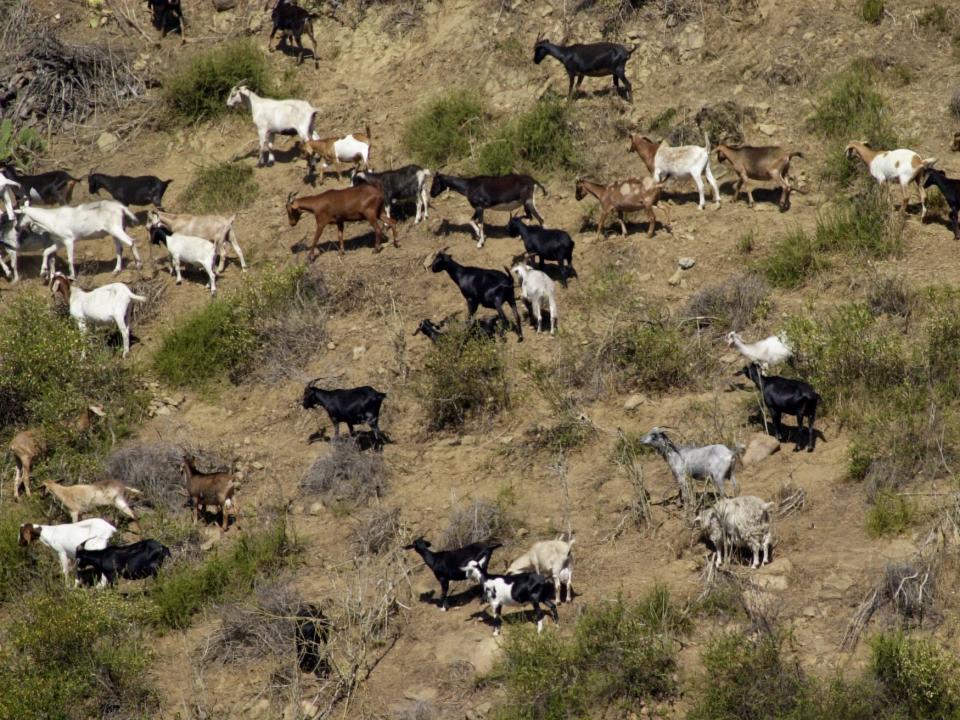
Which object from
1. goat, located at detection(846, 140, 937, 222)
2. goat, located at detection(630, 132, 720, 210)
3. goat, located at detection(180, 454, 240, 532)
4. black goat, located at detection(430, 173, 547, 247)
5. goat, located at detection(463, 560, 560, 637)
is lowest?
goat, located at detection(180, 454, 240, 532)

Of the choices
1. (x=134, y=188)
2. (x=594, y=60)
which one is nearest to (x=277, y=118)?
(x=134, y=188)

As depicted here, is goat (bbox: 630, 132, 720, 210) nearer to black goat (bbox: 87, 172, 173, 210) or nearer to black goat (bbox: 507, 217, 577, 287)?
black goat (bbox: 507, 217, 577, 287)

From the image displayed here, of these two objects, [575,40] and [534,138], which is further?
[575,40]

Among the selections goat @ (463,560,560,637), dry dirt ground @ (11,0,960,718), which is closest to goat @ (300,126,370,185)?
dry dirt ground @ (11,0,960,718)

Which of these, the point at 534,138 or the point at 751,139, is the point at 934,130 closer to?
the point at 751,139

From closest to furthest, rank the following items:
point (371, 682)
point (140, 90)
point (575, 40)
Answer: point (371, 682) < point (575, 40) < point (140, 90)

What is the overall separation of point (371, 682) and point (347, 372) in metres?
4.70

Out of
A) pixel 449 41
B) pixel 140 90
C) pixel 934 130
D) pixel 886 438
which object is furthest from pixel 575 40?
pixel 886 438

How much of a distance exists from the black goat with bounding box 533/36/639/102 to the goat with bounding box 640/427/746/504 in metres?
7.12

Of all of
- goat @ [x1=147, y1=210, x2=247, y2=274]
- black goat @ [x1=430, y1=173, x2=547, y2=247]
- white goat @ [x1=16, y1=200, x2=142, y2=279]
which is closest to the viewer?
black goat @ [x1=430, y1=173, x2=547, y2=247]

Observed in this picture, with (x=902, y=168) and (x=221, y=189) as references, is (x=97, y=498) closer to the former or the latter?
(x=221, y=189)

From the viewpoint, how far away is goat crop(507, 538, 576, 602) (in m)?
11.1

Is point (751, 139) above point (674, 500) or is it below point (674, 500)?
above

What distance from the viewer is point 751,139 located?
1736 cm
